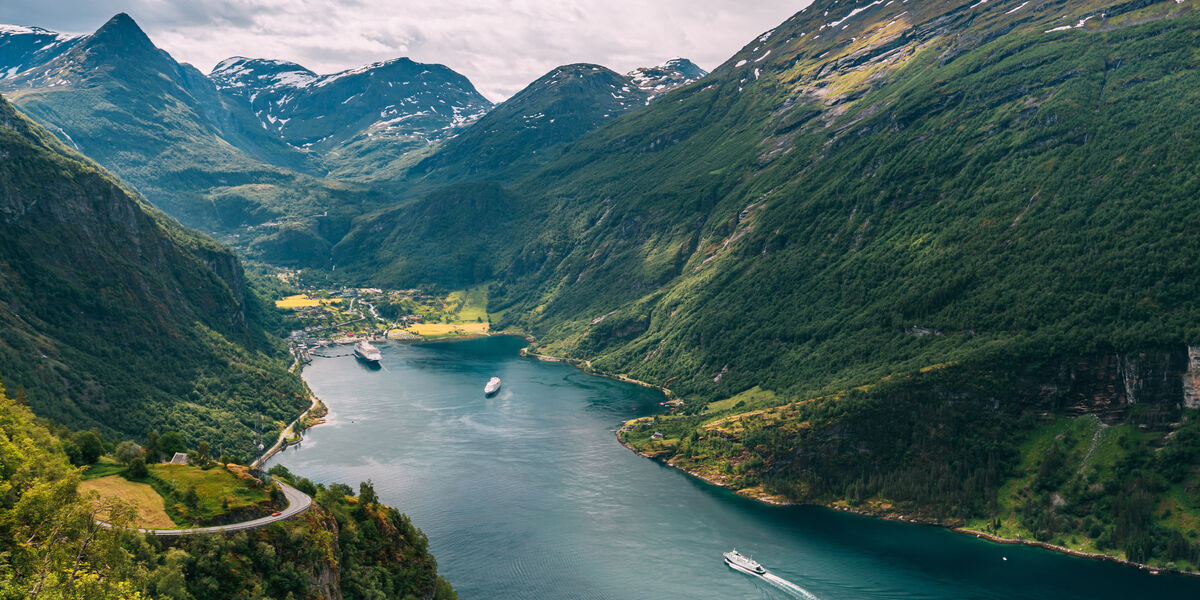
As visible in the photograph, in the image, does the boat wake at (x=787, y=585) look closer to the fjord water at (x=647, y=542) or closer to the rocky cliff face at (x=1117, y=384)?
the fjord water at (x=647, y=542)

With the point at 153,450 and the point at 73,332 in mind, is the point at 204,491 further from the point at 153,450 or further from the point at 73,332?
the point at 73,332

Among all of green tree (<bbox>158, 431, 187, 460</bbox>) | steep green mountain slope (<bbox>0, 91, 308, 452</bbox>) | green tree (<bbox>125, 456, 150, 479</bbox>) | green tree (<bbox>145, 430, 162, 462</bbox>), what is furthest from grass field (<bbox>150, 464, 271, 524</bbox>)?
steep green mountain slope (<bbox>0, 91, 308, 452</bbox>)

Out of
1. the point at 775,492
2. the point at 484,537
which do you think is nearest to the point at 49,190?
the point at 484,537

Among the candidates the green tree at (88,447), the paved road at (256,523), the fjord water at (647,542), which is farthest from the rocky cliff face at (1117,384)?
the green tree at (88,447)

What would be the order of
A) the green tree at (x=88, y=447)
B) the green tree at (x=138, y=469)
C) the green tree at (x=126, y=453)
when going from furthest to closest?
1. the green tree at (x=126, y=453)
2. the green tree at (x=88, y=447)
3. the green tree at (x=138, y=469)

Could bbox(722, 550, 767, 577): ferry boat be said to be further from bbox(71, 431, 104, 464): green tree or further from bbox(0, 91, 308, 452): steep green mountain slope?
bbox(0, 91, 308, 452): steep green mountain slope
